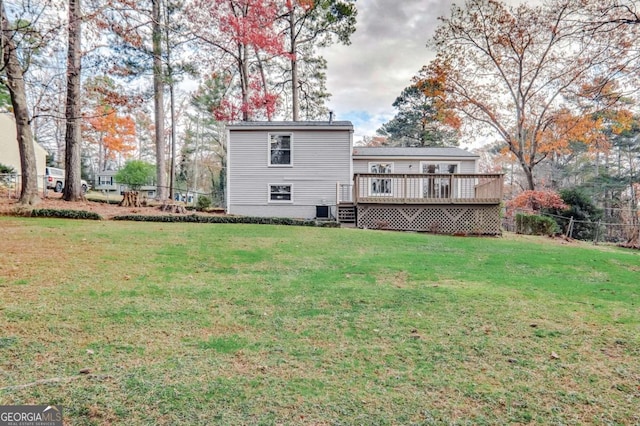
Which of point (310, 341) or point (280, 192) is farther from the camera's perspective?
point (280, 192)

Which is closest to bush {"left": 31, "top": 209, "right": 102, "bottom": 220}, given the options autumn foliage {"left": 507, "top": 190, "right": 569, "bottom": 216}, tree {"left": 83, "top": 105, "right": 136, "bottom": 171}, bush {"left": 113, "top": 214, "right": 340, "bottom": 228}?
bush {"left": 113, "top": 214, "right": 340, "bottom": 228}

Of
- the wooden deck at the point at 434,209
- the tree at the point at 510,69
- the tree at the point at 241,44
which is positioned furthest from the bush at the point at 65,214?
the tree at the point at 510,69

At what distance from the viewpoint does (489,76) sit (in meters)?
19.0

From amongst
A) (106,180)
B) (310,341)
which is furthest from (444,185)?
(106,180)

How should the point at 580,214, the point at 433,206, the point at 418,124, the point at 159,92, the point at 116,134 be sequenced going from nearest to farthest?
the point at 433,206 → the point at 159,92 → the point at 580,214 → the point at 418,124 → the point at 116,134

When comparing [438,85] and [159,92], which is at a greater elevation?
[438,85]

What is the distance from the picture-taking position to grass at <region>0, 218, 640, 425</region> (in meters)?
2.04

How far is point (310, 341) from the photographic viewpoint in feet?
9.51

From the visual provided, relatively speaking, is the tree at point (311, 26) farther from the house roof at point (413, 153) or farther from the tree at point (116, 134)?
the tree at point (116, 134)

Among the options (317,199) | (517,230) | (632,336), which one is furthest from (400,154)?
(632,336)

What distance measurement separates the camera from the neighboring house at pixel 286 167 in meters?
14.9

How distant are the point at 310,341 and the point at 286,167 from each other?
41.3ft

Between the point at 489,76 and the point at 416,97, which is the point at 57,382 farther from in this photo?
the point at 416,97

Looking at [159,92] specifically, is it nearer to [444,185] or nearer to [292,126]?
[292,126]
